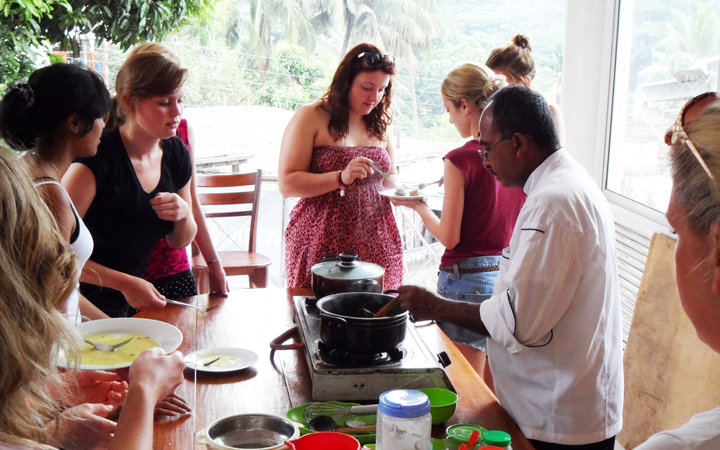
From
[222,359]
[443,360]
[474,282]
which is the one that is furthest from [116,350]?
[474,282]

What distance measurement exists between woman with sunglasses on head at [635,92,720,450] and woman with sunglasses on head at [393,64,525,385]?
162 centimetres

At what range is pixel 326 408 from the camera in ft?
5.23

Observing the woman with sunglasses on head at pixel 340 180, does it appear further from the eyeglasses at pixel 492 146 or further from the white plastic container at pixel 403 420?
the white plastic container at pixel 403 420

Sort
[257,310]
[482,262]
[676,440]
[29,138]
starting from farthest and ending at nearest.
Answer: [482,262]
[257,310]
[29,138]
[676,440]

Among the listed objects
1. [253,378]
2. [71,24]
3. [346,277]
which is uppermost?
[71,24]

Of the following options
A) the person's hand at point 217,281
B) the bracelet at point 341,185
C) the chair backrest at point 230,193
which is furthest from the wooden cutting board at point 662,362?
the chair backrest at point 230,193

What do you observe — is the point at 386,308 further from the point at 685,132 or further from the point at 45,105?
the point at 45,105

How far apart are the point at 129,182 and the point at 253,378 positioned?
97 cm

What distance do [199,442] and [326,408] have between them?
0.29m

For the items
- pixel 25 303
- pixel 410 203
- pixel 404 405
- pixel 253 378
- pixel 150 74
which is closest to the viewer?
pixel 25 303

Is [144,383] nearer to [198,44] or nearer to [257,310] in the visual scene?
[257,310]

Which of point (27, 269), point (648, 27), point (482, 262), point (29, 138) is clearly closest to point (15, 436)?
point (27, 269)

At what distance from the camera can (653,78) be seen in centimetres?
357

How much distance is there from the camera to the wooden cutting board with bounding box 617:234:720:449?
260 cm
